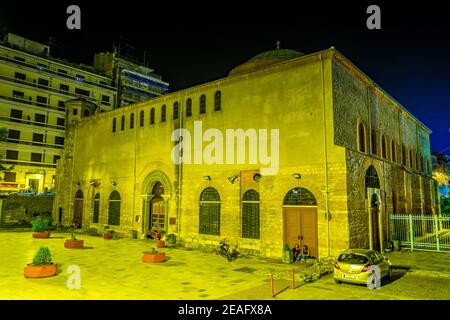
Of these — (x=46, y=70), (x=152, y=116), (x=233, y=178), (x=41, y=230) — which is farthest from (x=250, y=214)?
(x=46, y=70)

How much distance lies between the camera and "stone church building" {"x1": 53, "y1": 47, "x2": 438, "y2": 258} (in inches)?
594

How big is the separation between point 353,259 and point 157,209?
46.7ft

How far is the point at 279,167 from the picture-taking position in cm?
1638

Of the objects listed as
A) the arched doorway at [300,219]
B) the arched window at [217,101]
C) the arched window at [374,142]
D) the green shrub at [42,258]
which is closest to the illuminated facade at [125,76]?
the arched window at [217,101]

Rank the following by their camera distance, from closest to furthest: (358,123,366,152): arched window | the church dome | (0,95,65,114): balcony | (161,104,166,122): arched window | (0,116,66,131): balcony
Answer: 1. (358,123,366,152): arched window
2. the church dome
3. (161,104,166,122): arched window
4. (0,116,66,131): balcony
5. (0,95,65,114): balcony

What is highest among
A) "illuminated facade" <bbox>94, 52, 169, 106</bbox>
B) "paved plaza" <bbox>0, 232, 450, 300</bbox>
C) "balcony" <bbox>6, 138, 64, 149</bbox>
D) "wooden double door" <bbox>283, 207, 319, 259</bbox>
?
"illuminated facade" <bbox>94, 52, 169, 106</bbox>

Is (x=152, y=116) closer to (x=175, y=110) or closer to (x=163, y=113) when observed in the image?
(x=163, y=113)

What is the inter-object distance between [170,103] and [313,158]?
1076 centimetres

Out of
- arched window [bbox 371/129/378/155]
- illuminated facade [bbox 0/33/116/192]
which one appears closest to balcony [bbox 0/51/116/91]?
illuminated facade [bbox 0/33/116/192]

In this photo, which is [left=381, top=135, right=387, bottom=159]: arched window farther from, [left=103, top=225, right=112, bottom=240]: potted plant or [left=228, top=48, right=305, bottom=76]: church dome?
[left=103, top=225, right=112, bottom=240]: potted plant

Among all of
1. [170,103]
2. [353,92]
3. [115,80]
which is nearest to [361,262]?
[353,92]

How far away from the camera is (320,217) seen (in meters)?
14.8

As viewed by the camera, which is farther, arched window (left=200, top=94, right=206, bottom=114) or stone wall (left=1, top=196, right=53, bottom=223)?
stone wall (left=1, top=196, right=53, bottom=223)

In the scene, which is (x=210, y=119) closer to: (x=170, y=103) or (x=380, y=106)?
(x=170, y=103)
